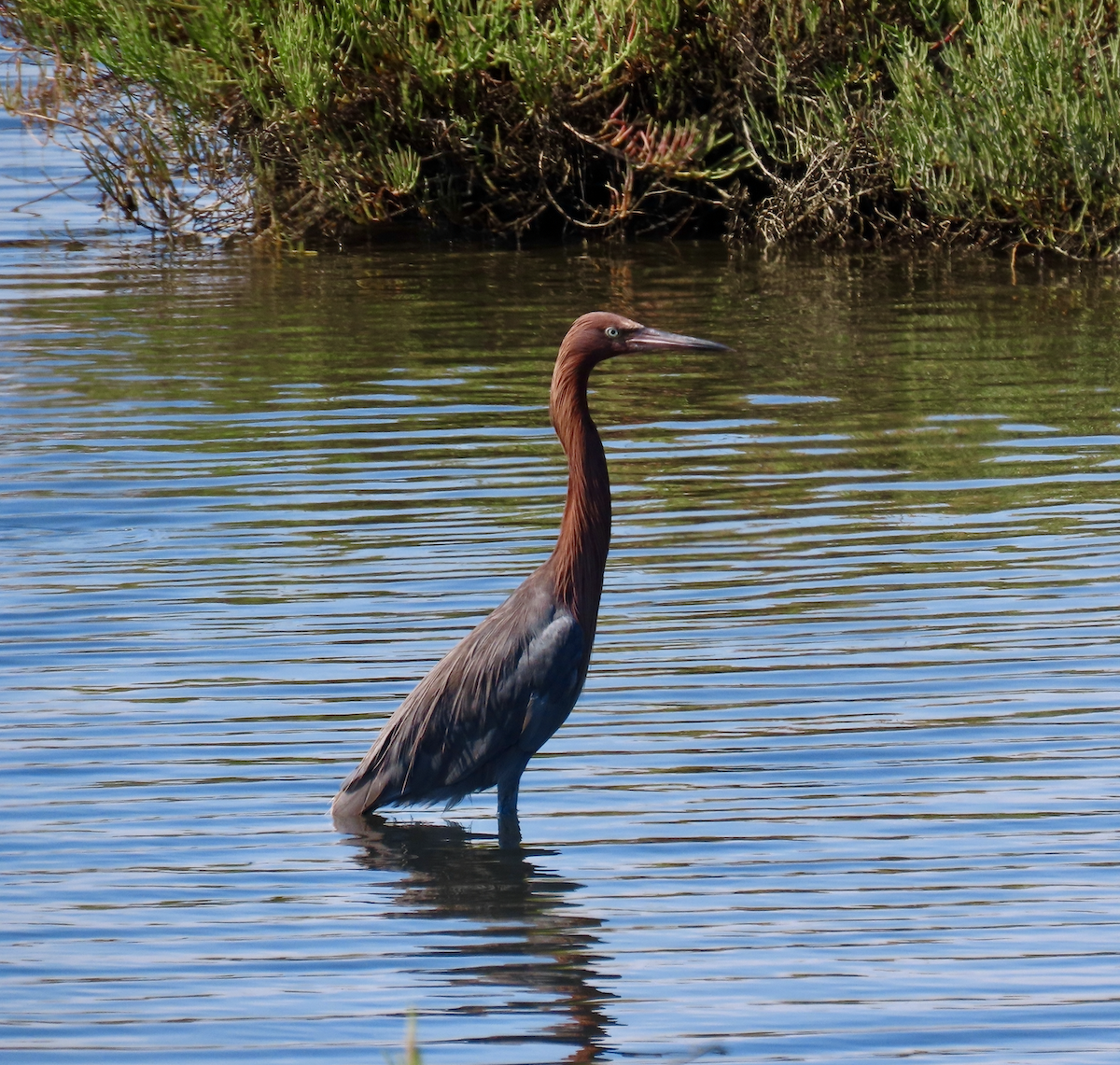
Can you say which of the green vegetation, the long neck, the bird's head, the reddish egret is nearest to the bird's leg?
the reddish egret

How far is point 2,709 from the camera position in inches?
257

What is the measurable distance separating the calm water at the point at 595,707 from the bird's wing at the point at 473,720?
7.8 inches

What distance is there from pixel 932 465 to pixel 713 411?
1802mm

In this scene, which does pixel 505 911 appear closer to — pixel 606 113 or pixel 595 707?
pixel 595 707

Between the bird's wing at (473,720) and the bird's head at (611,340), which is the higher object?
the bird's head at (611,340)

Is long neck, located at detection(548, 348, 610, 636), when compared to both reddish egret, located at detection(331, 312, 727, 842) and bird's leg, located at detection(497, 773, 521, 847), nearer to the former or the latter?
reddish egret, located at detection(331, 312, 727, 842)

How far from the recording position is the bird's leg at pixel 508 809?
5527 mm

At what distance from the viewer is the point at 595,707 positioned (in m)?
6.50

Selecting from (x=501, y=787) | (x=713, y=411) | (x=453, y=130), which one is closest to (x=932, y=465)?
(x=713, y=411)

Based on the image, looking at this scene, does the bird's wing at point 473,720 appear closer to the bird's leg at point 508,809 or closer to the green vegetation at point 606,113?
the bird's leg at point 508,809

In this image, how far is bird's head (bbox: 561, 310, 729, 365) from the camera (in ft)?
19.3

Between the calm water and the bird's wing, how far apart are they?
0.65 ft

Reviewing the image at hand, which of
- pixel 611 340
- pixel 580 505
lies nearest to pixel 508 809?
pixel 580 505

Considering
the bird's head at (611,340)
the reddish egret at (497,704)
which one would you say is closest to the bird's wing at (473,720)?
the reddish egret at (497,704)
